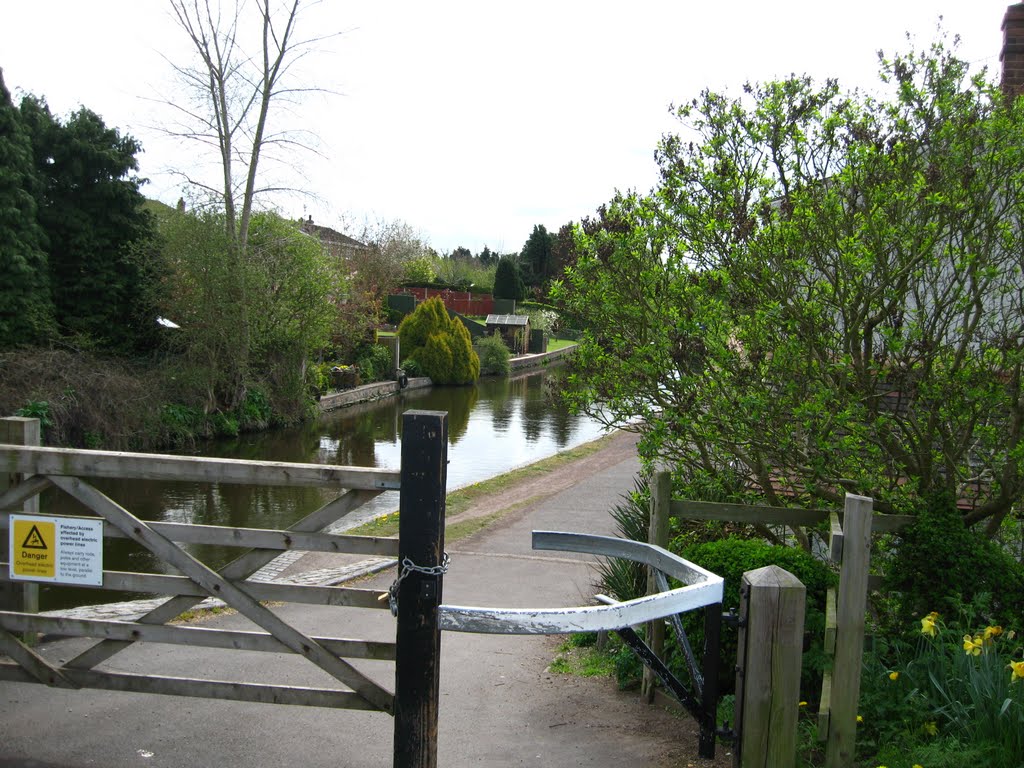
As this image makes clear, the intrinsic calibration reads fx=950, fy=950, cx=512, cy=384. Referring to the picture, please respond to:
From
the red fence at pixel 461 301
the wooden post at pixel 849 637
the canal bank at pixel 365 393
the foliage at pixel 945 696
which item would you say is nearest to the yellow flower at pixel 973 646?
the foliage at pixel 945 696

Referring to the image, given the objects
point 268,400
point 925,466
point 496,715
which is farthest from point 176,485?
point 925,466

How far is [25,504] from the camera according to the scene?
523 cm

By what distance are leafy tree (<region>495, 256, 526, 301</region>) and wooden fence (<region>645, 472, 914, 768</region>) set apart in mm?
71973

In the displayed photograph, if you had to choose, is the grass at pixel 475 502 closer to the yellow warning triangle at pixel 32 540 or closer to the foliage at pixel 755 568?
the foliage at pixel 755 568

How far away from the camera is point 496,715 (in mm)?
5211

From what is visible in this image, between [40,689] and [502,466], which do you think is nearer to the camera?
[40,689]

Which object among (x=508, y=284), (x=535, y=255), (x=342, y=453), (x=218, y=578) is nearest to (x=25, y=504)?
(x=218, y=578)

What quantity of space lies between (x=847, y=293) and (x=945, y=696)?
2.35 metres

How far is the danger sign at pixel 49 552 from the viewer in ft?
13.5

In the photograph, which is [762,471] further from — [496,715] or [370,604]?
[370,604]

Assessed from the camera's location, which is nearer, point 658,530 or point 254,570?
point 254,570

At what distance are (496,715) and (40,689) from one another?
2.41 m

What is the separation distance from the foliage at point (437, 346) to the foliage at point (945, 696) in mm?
36350

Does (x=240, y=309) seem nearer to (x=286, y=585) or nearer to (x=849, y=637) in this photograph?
(x=286, y=585)
